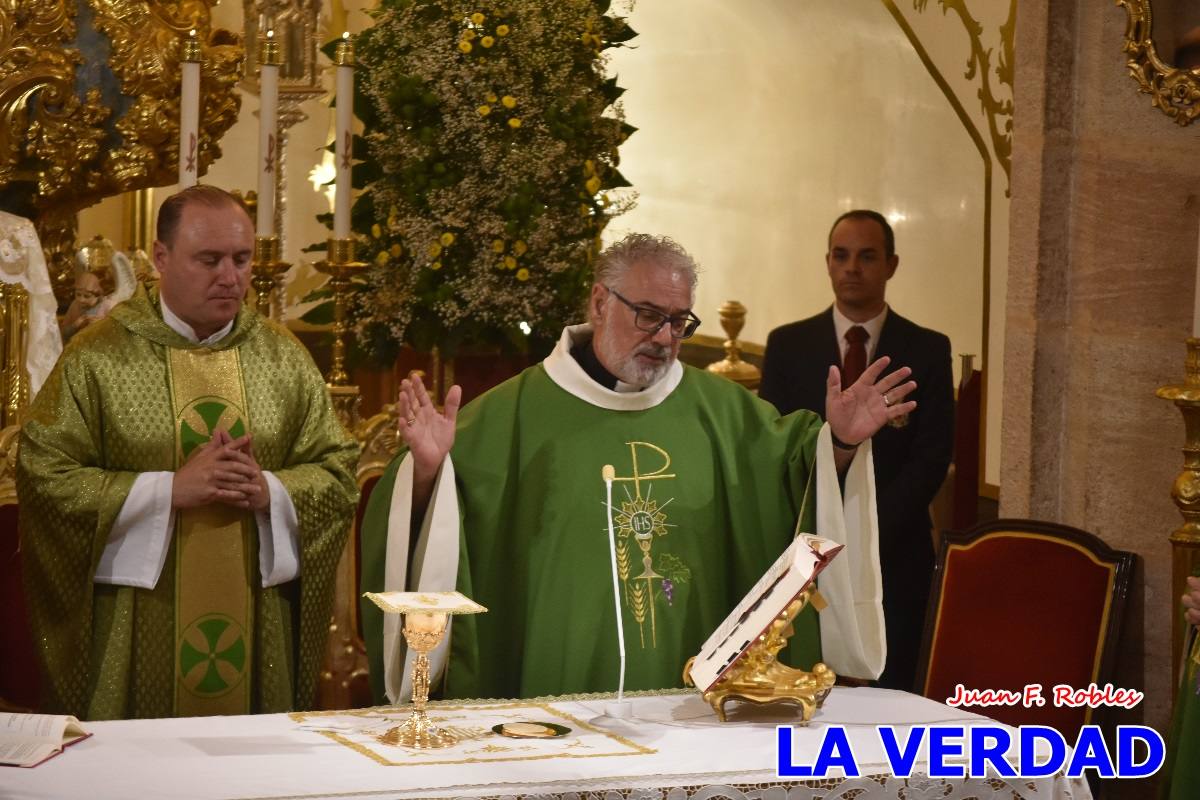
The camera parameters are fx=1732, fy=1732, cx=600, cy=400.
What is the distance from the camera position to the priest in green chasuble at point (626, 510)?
3.80m

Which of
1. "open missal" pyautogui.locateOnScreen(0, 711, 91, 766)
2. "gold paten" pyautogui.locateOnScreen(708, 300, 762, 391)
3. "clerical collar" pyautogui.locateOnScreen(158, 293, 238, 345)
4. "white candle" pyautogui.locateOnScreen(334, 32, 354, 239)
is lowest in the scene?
"open missal" pyautogui.locateOnScreen(0, 711, 91, 766)

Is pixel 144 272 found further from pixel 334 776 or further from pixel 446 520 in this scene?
pixel 334 776

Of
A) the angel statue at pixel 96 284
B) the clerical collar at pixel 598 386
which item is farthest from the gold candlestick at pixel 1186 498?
the angel statue at pixel 96 284

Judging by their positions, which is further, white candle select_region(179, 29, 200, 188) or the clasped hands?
white candle select_region(179, 29, 200, 188)

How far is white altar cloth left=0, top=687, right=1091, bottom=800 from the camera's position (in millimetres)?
2871

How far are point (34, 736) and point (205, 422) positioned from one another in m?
1.26

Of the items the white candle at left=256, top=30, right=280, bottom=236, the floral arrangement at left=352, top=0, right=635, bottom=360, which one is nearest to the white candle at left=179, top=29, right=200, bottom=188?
the white candle at left=256, top=30, right=280, bottom=236

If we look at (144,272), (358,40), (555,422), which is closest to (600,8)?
Result: (358,40)

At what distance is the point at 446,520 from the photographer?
12.1ft

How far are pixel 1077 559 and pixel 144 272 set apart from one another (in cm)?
315

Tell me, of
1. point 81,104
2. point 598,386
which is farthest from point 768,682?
point 81,104

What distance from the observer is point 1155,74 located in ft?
16.9

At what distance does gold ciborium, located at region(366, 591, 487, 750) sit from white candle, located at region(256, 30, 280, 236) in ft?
6.03

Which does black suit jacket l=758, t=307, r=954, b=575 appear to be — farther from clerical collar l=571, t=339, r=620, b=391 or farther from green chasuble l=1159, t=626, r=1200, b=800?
clerical collar l=571, t=339, r=620, b=391
